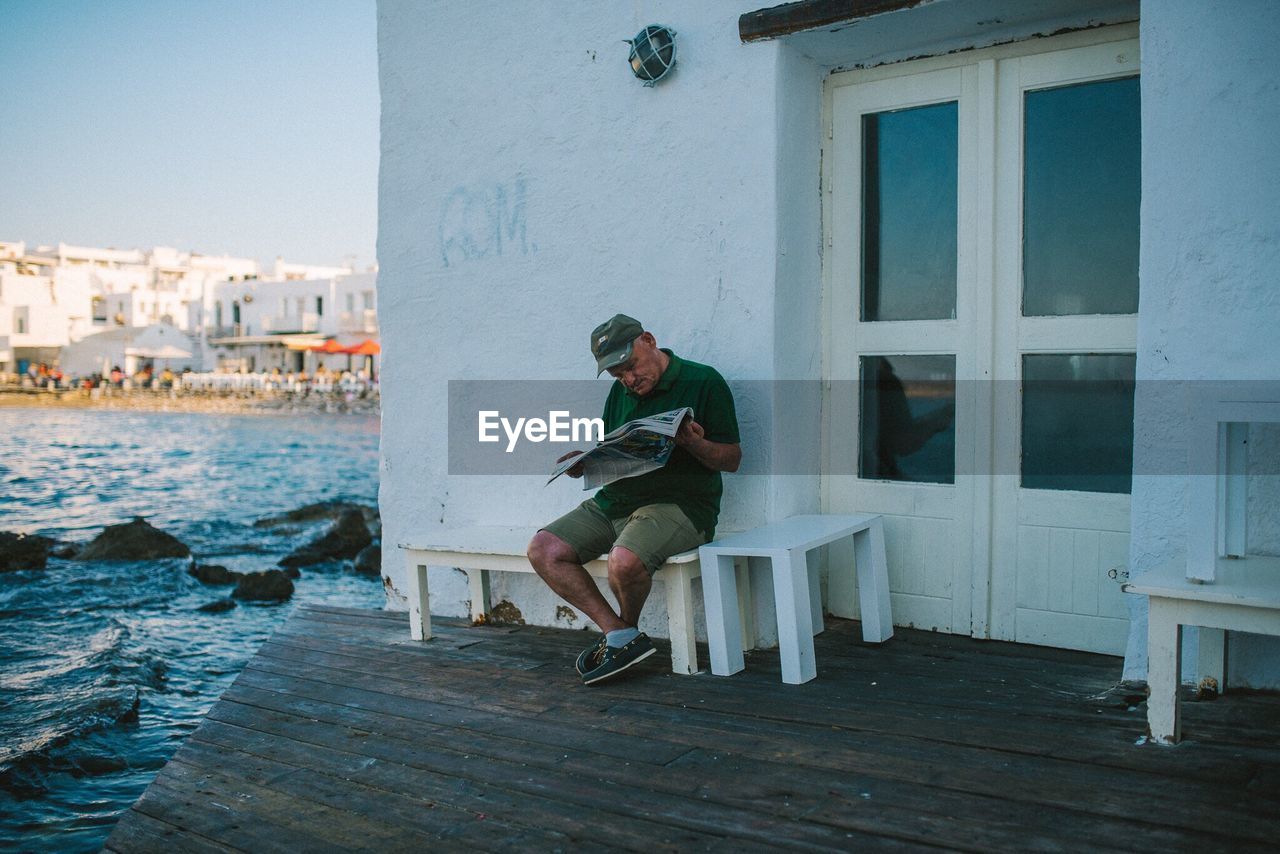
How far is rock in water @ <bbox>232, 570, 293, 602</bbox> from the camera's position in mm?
10711

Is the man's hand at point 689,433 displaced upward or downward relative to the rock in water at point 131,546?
upward

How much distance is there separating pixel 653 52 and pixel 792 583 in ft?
8.90

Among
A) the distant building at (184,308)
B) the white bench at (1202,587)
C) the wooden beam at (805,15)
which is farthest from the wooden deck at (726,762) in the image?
the distant building at (184,308)

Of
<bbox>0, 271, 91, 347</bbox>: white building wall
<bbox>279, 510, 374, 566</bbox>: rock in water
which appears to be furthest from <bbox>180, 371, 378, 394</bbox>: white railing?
<bbox>279, 510, 374, 566</bbox>: rock in water

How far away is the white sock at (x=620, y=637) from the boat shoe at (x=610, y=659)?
0.04ft

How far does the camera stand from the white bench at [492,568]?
4.62 meters

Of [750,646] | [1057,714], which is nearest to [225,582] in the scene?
[750,646]

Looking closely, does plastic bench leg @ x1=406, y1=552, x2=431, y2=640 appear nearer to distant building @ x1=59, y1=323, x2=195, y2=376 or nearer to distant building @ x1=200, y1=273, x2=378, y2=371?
distant building @ x1=200, y1=273, x2=378, y2=371

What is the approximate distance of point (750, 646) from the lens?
5055 millimetres

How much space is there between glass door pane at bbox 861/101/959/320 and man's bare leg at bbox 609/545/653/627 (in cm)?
189

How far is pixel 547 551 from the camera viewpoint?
15.6 feet

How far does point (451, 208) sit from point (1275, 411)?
4.37 meters

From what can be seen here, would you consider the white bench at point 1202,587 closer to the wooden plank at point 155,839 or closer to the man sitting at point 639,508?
the man sitting at point 639,508

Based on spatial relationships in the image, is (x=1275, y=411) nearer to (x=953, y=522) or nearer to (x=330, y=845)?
(x=953, y=522)
